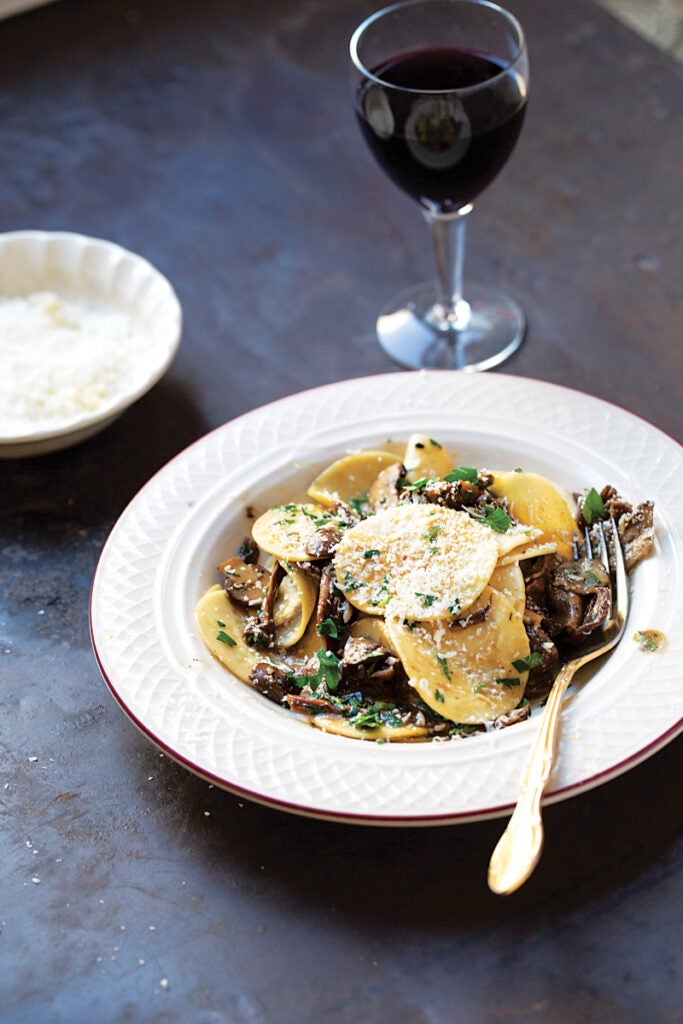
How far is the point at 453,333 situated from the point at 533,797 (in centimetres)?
110

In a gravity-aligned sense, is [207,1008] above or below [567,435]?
below

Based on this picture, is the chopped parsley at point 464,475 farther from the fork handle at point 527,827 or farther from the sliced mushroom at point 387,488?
the fork handle at point 527,827

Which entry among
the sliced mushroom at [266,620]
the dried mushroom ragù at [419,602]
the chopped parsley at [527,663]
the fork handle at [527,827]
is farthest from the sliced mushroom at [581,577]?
the sliced mushroom at [266,620]

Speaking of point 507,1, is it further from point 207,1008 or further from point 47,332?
point 207,1008

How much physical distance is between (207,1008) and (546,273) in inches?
58.9

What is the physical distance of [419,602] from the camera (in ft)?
4.21

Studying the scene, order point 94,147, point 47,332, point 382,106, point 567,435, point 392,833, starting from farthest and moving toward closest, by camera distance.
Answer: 1. point 94,147
2. point 47,332
3. point 382,106
4. point 567,435
5. point 392,833

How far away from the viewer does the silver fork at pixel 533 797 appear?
42.2 inches

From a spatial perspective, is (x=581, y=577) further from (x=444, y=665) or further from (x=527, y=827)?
(x=527, y=827)

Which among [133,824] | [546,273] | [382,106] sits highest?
[382,106]

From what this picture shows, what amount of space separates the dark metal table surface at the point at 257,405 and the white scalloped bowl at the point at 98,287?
0.10m

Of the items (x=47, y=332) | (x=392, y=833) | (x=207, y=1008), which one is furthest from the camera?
(x=47, y=332)

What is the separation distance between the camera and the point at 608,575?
1395mm

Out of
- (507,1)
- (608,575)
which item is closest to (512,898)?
(608,575)
